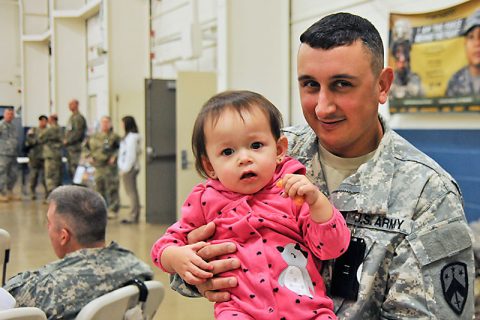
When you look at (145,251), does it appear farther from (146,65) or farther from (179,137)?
(146,65)

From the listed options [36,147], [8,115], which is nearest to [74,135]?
[36,147]

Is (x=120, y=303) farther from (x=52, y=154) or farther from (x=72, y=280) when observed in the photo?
(x=52, y=154)

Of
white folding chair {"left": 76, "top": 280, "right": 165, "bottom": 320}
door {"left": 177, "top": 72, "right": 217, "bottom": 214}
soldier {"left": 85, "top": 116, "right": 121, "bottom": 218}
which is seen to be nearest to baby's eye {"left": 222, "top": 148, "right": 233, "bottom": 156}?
white folding chair {"left": 76, "top": 280, "right": 165, "bottom": 320}

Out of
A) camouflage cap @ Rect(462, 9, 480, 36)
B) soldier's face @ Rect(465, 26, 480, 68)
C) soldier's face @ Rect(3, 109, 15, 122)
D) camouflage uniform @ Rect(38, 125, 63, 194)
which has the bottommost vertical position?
camouflage uniform @ Rect(38, 125, 63, 194)

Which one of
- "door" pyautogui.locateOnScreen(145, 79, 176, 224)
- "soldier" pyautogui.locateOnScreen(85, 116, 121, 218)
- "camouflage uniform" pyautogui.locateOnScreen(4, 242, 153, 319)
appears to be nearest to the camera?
"camouflage uniform" pyautogui.locateOnScreen(4, 242, 153, 319)

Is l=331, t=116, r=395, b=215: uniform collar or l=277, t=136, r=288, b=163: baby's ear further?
l=277, t=136, r=288, b=163: baby's ear

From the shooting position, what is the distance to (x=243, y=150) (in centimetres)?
140

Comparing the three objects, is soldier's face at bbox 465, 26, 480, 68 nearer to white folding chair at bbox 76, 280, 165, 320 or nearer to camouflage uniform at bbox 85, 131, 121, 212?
white folding chair at bbox 76, 280, 165, 320

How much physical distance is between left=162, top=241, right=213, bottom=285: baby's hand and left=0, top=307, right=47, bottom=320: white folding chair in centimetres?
85

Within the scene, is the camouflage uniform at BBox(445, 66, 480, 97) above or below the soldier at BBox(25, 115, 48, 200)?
above

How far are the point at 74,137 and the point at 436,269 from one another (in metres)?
9.90

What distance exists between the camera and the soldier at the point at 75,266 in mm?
2336

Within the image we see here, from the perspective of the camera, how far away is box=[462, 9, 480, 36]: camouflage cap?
3459mm

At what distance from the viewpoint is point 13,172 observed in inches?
458
